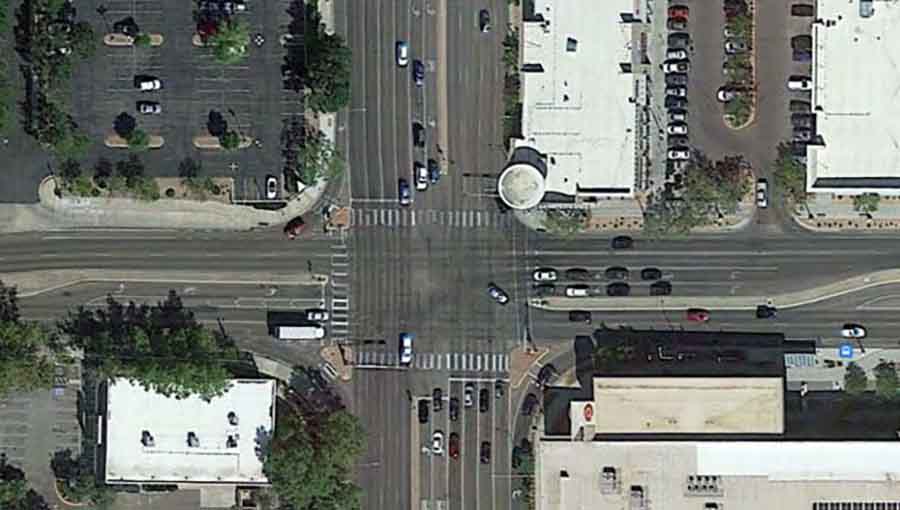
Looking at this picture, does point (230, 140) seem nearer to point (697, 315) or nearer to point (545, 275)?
point (545, 275)

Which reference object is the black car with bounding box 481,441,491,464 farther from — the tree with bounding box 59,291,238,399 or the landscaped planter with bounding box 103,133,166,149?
the landscaped planter with bounding box 103,133,166,149

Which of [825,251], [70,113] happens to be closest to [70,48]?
[70,113]

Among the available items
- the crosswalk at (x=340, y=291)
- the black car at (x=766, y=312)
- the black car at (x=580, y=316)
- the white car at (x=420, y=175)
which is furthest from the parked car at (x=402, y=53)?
the black car at (x=766, y=312)

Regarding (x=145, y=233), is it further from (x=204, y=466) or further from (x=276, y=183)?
(x=204, y=466)

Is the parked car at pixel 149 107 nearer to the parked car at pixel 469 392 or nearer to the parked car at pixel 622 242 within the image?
the parked car at pixel 469 392

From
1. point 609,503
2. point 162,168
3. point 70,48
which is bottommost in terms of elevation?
point 609,503

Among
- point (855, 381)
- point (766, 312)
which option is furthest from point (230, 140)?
point (855, 381)
